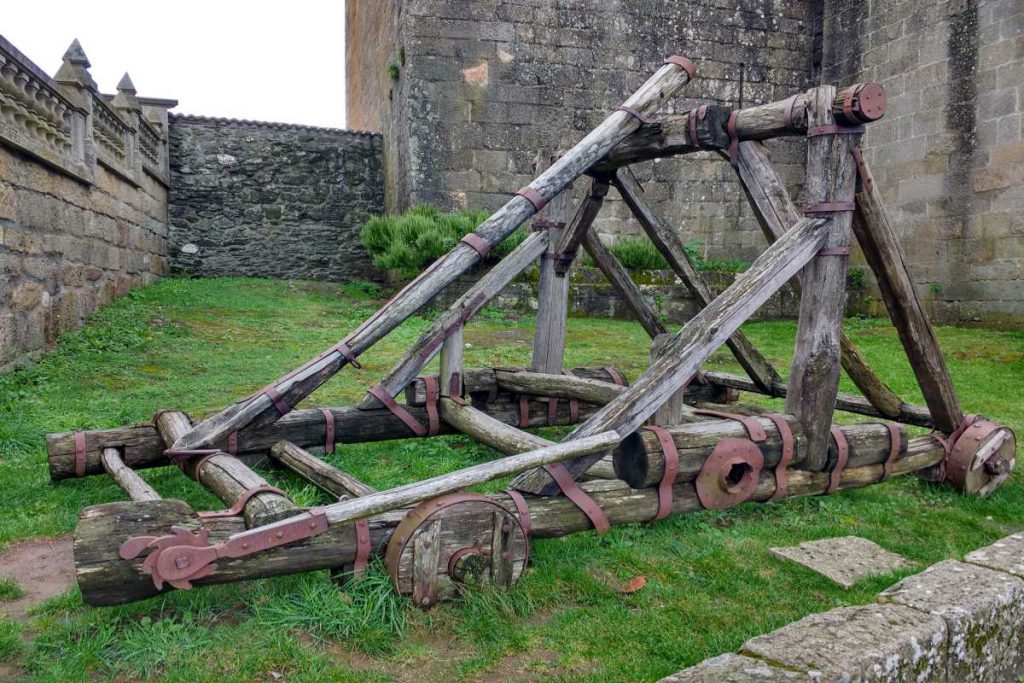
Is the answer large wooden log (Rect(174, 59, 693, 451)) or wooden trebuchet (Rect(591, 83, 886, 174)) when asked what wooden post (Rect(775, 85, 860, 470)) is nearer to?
wooden trebuchet (Rect(591, 83, 886, 174))

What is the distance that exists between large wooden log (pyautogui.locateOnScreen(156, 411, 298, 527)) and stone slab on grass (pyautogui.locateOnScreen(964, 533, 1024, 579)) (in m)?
2.38

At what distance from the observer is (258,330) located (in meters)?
9.80

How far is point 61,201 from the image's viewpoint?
7.89 meters

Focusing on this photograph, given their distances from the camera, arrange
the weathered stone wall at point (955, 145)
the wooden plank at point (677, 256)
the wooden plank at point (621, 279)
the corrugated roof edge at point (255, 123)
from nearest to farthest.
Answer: the wooden plank at point (677, 256) → the wooden plank at point (621, 279) → the weathered stone wall at point (955, 145) → the corrugated roof edge at point (255, 123)

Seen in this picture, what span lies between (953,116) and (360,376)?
29.7 feet

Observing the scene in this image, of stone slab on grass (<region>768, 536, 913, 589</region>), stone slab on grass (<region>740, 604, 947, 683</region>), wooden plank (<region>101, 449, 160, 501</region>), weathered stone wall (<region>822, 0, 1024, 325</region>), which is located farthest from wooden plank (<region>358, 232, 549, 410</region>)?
weathered stone wall (<region>822, 0, 1024, 325</region>)

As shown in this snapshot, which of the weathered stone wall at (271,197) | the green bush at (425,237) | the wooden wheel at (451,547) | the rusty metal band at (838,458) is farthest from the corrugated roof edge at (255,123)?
the wooden wheel at (451,547)

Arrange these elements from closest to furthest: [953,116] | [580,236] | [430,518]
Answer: [430,518]
[580,236]
[953,116]

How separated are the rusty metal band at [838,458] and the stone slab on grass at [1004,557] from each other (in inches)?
36.6

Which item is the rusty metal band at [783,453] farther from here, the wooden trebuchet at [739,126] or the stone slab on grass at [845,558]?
the wooden trebuchet at [739,126]

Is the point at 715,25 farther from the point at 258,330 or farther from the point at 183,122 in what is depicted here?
the point at 183,122

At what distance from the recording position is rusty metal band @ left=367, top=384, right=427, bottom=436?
4.22 m

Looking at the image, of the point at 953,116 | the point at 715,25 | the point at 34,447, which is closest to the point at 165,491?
the point at 34,447

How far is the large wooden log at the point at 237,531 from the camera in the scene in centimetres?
237
